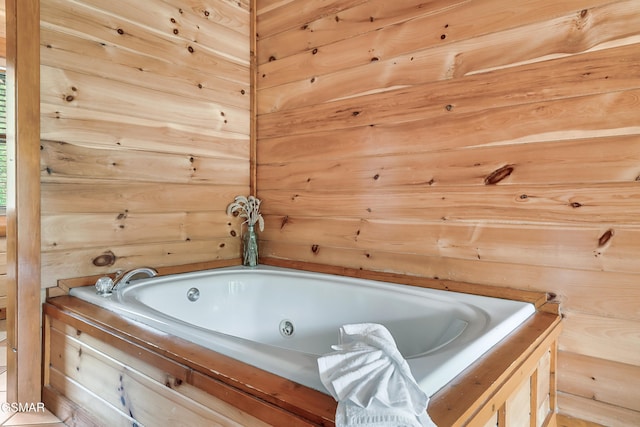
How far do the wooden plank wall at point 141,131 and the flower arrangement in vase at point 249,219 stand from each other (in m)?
0.08

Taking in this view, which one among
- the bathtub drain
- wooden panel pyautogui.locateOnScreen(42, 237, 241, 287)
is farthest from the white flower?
the bathtub drain

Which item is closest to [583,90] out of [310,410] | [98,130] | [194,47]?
[310,410]

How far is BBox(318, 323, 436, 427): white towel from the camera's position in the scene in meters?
0.70

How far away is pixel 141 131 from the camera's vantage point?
1.95m

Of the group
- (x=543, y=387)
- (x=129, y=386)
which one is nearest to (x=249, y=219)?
(x=129, y=386)

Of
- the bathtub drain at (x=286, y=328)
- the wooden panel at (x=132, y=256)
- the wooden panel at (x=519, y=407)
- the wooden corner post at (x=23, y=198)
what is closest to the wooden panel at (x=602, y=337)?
the wooden panel at (x=519, y=407)

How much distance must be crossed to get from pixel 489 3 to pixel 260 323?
1.77 m

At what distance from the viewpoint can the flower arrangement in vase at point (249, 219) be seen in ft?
7.46

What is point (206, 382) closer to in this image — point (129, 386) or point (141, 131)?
point (129, 386)

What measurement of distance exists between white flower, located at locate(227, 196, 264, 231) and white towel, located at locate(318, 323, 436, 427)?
1.54 metres

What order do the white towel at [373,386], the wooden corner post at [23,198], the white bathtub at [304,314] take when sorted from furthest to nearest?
the wooden corner post at [23,198]
the white bathtub at [304,314]
the white towel at [373,386]

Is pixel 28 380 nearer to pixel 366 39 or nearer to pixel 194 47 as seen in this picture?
pixel 194 47

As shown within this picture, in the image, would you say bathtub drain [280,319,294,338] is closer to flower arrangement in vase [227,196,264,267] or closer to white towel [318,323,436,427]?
flower arrangement in vase [227,196,264,267]

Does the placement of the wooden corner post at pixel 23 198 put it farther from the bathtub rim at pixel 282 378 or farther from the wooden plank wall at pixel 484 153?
the wooden plank wall at pixel 484 153
